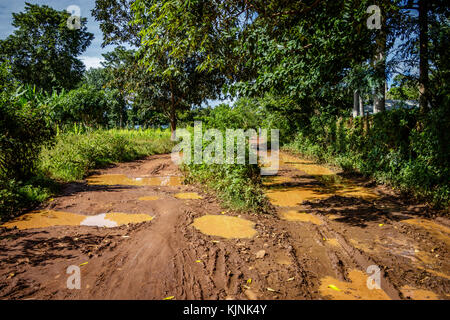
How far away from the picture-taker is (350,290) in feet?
8.16

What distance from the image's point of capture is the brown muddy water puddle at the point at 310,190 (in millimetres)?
5871

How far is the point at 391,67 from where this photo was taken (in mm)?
5793

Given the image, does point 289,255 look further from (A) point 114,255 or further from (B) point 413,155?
(B) point 413,155

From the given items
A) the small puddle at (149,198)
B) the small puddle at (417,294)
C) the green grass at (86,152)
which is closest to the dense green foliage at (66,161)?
the green grass at (86,152)

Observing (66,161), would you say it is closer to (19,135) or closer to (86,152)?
(86,152)

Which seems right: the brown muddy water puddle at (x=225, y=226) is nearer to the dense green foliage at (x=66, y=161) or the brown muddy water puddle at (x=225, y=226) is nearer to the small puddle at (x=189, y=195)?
the small puddle at (x=189, y=195)

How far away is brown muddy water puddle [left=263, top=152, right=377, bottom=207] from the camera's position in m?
5.87

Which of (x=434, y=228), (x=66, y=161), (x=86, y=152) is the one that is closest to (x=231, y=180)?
(x=434, y=228)

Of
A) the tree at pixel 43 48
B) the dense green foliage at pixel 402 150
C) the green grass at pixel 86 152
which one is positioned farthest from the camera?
the tree at pixel 43 48

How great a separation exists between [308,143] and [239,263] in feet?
Answer: 35.6

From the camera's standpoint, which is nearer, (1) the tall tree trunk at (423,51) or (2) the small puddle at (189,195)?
(1) the tall tree trunk at (423,51)

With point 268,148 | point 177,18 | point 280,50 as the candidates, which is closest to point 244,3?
point 177,18

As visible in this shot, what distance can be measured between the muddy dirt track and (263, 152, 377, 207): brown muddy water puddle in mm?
175

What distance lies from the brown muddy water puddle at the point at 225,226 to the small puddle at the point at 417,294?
1887 millimetres
